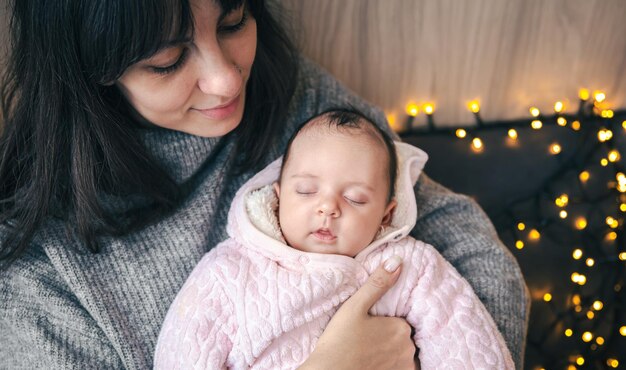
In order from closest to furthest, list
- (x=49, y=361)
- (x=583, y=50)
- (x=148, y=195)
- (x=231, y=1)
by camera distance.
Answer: (x=231, y=1) → (x=49, y=361) → (x=148, y=195) → (x=583, y=50)

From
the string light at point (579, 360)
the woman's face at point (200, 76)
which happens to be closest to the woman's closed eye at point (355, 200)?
the woman's face at point (200, 76)

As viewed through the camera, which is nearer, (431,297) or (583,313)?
(431,297)

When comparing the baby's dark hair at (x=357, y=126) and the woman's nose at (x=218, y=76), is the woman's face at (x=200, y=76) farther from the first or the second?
the baby's dark hair at (x=357, y=126)

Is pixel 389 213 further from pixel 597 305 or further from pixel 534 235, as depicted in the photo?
pixel 597 305

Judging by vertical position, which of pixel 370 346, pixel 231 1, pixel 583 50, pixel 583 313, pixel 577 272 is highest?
pixel 231 1

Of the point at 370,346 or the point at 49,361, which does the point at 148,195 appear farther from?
the point at 370,346

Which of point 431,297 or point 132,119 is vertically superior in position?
point 132,119

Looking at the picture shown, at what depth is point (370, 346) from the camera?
3.76ft

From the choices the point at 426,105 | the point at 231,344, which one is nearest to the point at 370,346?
the point at 231,344

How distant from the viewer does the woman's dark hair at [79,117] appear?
95 centimetres

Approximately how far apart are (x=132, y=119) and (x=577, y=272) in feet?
4.22

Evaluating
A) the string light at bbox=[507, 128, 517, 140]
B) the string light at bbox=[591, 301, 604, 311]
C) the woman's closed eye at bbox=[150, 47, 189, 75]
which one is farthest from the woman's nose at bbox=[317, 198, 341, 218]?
the string light at bbox=[591, 301, 604, 311]

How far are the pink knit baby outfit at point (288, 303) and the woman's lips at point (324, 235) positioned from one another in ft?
0.11

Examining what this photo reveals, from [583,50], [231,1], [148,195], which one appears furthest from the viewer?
[583,50]
